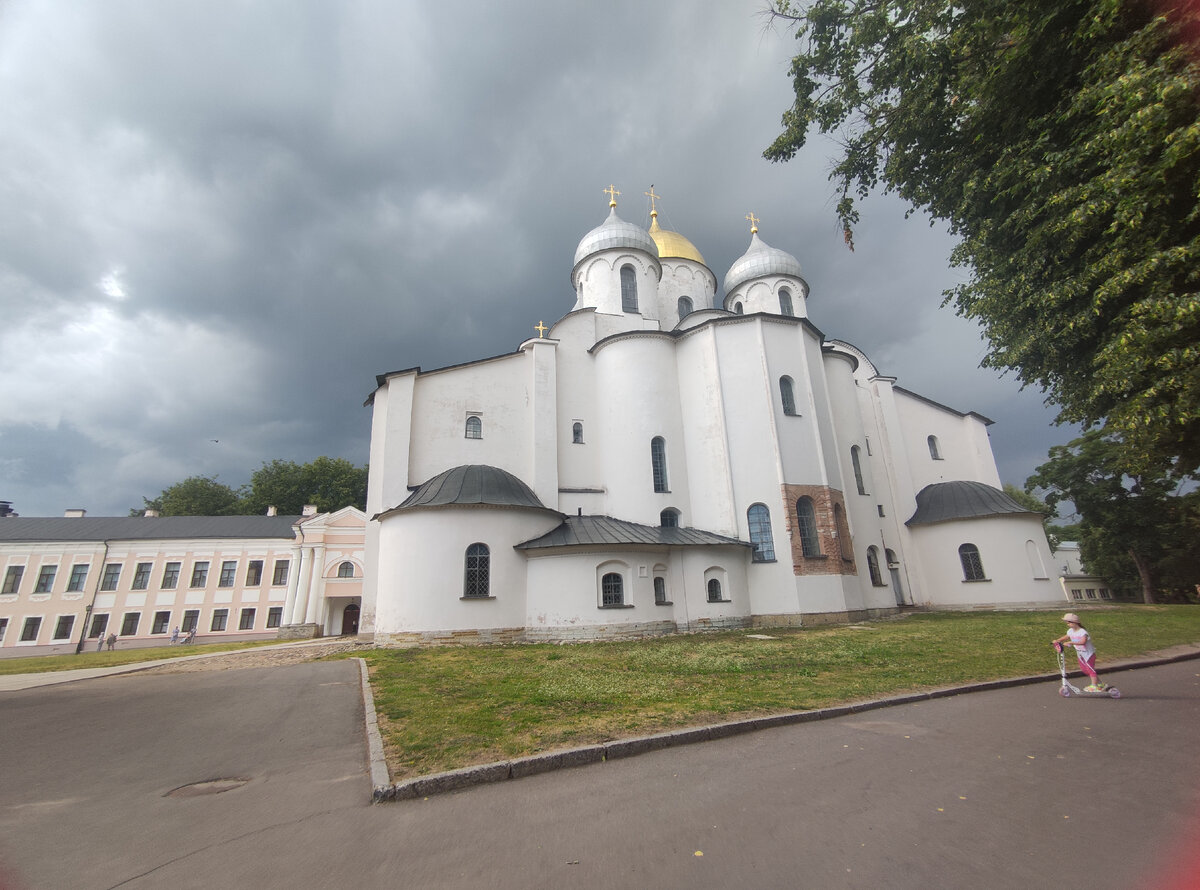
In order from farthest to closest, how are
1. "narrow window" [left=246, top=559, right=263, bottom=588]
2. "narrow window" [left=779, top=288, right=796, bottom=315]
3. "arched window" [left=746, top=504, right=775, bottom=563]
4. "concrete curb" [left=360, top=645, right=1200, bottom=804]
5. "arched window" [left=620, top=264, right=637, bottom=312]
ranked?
"narrow window" [left=246, top=559, right=263, bottom=588], "narrow window" [left=779, top=288, right=796, bottom=315], "arched window" [left=620, top=264, right=637, bottom=312], "arched window" [left=746, top=504, right=775, bottom=563], "concrete curb" [left=360, top=645, right=1200, bottom=804]

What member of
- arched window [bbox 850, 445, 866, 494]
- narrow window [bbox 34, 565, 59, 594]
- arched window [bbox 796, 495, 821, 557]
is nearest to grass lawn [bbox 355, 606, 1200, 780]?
arched window [bbox 796, 495, 821, 557]

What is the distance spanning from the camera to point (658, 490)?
72.6ft

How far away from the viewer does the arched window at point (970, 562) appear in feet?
79.5

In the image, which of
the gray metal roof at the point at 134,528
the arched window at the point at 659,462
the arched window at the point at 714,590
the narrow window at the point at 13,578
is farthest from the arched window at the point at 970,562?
the narrow window at the point at 13,578

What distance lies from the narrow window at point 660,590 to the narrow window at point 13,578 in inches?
1640

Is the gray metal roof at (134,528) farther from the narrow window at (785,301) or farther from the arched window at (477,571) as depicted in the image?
the narrow window at (785,301)

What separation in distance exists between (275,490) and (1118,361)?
59.3m

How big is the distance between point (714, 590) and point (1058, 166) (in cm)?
1500

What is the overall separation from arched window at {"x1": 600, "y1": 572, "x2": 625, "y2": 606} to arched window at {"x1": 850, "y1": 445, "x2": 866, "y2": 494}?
11.5m

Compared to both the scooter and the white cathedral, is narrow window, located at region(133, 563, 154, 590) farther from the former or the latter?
the scooter

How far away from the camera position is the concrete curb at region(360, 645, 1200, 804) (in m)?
4.91

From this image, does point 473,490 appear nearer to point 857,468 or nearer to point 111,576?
point 857,468

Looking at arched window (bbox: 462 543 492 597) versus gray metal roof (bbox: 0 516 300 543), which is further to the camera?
gray metal roof (bbox: 0 516 300 543)

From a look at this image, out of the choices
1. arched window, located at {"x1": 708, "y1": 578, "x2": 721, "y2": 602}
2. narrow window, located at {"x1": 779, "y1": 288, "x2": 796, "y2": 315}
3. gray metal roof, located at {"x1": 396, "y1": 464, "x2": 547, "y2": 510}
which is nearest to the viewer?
gray metal roof, located at {"x1": 396, "y1": 464, "x2": 547, "y2": 510}
